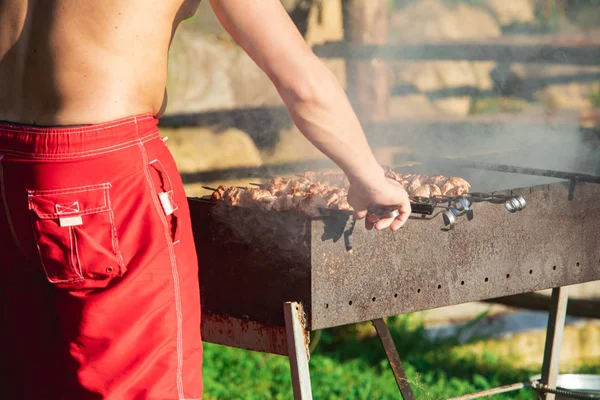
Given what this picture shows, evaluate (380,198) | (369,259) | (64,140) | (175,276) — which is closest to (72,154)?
(64,140)

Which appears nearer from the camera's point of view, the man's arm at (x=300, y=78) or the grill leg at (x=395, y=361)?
the man's arm at (x=300, y=78)

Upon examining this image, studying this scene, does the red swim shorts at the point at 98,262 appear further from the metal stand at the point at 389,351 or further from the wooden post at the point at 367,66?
the wooden post at the point at 367,66

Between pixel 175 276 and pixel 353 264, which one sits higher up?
pixel 353 264

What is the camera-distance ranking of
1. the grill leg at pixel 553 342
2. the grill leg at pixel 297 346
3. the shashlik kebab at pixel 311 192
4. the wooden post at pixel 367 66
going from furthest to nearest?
the wooden post at pixel 367 66
the grill leg at pixel 553 342
the shashlik kebab at pixel 311 192
the grill leg at pixel 297 346

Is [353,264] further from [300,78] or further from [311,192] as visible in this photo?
[300,78]

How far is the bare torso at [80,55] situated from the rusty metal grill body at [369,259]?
775 mm

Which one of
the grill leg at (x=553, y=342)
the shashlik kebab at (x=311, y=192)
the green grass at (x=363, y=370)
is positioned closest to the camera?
the shashlik kebab at (x=311, y=192)

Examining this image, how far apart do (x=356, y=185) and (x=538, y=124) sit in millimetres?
2990

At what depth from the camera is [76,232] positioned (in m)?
2.12

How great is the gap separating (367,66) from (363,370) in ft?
6.46

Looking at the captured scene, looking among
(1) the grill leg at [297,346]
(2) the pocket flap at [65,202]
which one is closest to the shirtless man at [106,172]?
(2) the pocket flap at [65,202]

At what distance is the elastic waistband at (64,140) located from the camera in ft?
7.07

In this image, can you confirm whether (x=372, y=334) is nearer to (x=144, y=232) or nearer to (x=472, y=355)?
(x=472, y=355)

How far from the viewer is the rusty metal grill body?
2.72 metres
